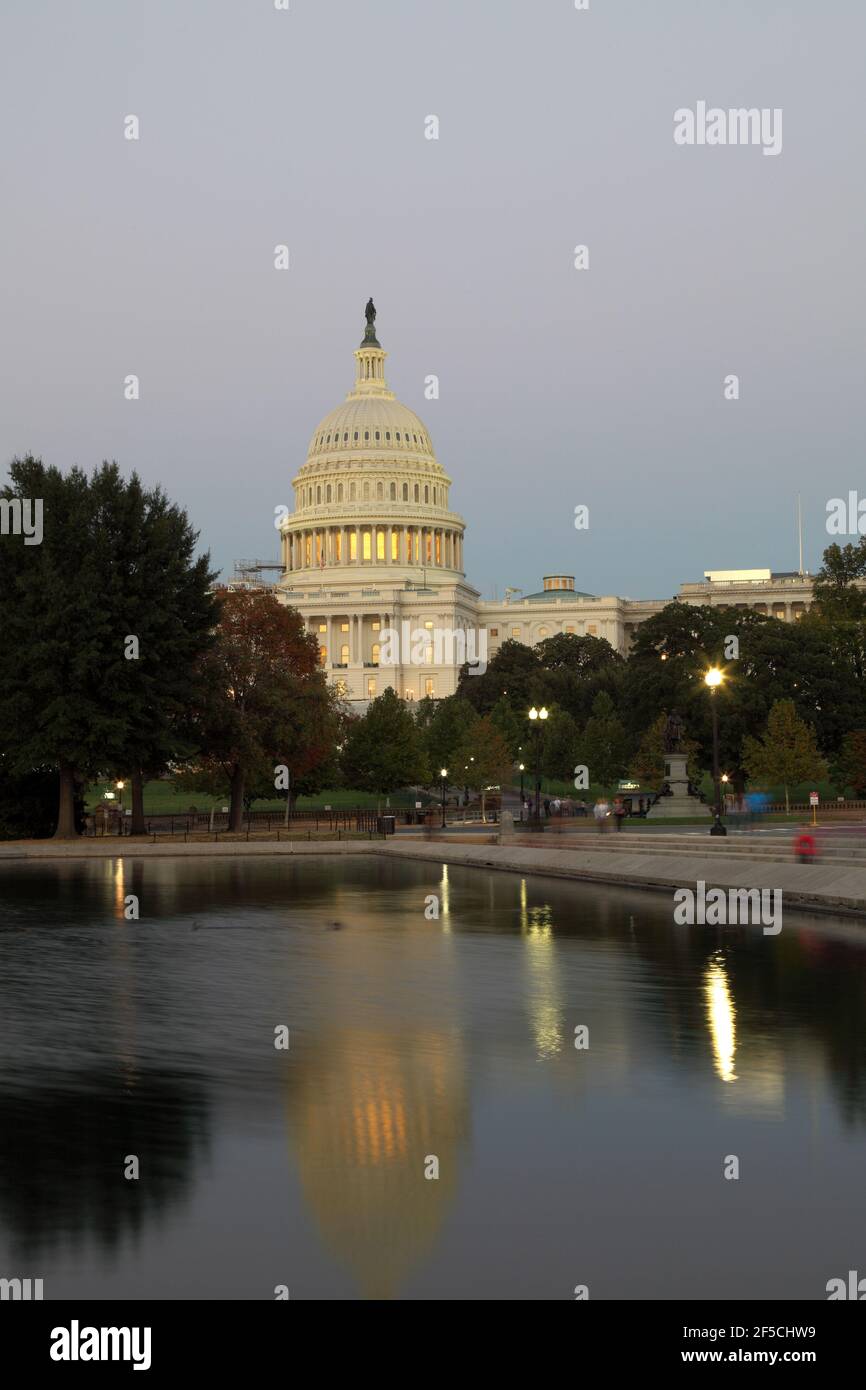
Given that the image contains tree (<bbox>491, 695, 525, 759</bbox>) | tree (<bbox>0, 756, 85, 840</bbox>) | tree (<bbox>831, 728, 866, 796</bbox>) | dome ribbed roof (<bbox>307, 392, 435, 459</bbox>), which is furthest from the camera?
dome ribbed roof (<bbox>307, 392, 435, 459</bbox>)

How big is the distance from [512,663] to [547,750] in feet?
153

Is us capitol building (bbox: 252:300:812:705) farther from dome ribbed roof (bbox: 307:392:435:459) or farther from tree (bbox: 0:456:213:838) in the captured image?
tree (bbox: 0:456:213:838)

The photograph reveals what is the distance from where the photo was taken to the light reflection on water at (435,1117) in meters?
8.70

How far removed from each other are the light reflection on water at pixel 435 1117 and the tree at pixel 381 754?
69.5 m

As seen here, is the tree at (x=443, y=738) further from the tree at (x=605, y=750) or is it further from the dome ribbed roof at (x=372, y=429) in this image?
the dome ribbed roof at (x=372, y=429)

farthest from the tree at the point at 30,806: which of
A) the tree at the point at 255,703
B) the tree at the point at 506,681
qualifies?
the tree at the point at 506,681

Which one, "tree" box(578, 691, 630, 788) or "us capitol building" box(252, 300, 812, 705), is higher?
"us capitol building" box(252, 300, 812, 705)

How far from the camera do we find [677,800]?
7144 centimetres

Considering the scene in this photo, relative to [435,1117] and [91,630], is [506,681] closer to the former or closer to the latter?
[91,630]

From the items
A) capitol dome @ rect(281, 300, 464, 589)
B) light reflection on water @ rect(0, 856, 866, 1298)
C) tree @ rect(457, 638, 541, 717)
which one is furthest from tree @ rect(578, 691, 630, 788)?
capitol dome @ rect(281, 300, 464, 589)

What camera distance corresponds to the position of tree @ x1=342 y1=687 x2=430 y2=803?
94.4 m

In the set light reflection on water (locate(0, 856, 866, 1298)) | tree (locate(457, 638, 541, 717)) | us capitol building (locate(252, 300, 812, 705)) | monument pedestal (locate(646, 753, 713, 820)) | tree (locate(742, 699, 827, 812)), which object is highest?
us capitol building (locate(252, 300, 812, 705))

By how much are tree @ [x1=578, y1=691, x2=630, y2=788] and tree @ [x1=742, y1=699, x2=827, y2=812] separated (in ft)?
63.4
